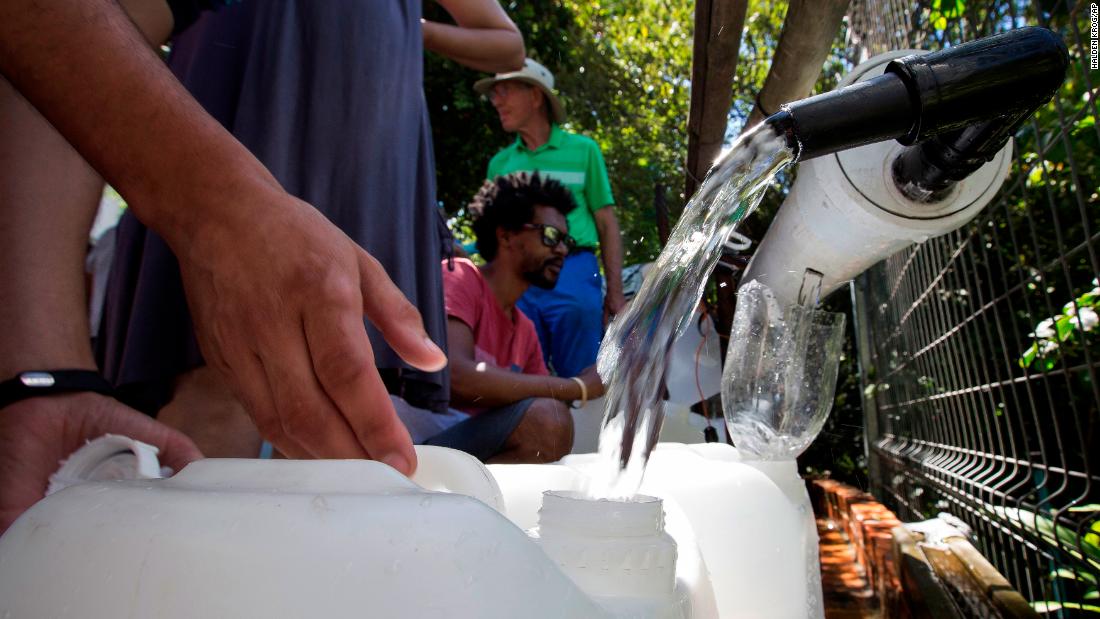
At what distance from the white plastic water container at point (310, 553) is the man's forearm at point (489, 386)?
173cm

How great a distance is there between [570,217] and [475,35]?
5.15 feet

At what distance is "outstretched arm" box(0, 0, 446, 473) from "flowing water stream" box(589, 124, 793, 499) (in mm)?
251

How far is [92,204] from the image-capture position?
107 centimetres

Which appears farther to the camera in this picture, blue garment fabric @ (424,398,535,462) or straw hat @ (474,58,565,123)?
straw hat @ (474,58,565,123)

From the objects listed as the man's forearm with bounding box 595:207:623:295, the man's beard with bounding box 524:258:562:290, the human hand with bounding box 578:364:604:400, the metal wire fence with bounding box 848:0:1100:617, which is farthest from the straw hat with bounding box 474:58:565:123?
the human hand with bounding box 578:364:604:400

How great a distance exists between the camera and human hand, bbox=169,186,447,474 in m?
0.60

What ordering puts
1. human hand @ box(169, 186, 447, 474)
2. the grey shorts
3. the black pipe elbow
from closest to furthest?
human hand @ box(169, 186, 447, 474)
the black pipe elbow
the grey shorts

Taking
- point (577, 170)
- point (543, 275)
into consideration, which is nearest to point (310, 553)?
point (543, 275)

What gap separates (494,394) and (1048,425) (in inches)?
71.6

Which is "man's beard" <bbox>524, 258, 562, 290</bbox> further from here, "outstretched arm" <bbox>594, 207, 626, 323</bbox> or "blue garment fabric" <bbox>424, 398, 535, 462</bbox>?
"blue garment fabric" <bbox>424, 398, 535, 462</bbox>

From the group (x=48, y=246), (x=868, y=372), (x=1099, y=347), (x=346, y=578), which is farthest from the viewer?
(x=868, y=372)

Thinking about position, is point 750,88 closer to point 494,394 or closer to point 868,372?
point 868,372

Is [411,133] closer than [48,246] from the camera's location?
No

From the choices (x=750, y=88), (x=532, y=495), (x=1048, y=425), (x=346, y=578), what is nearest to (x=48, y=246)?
(x=532, y=495)
